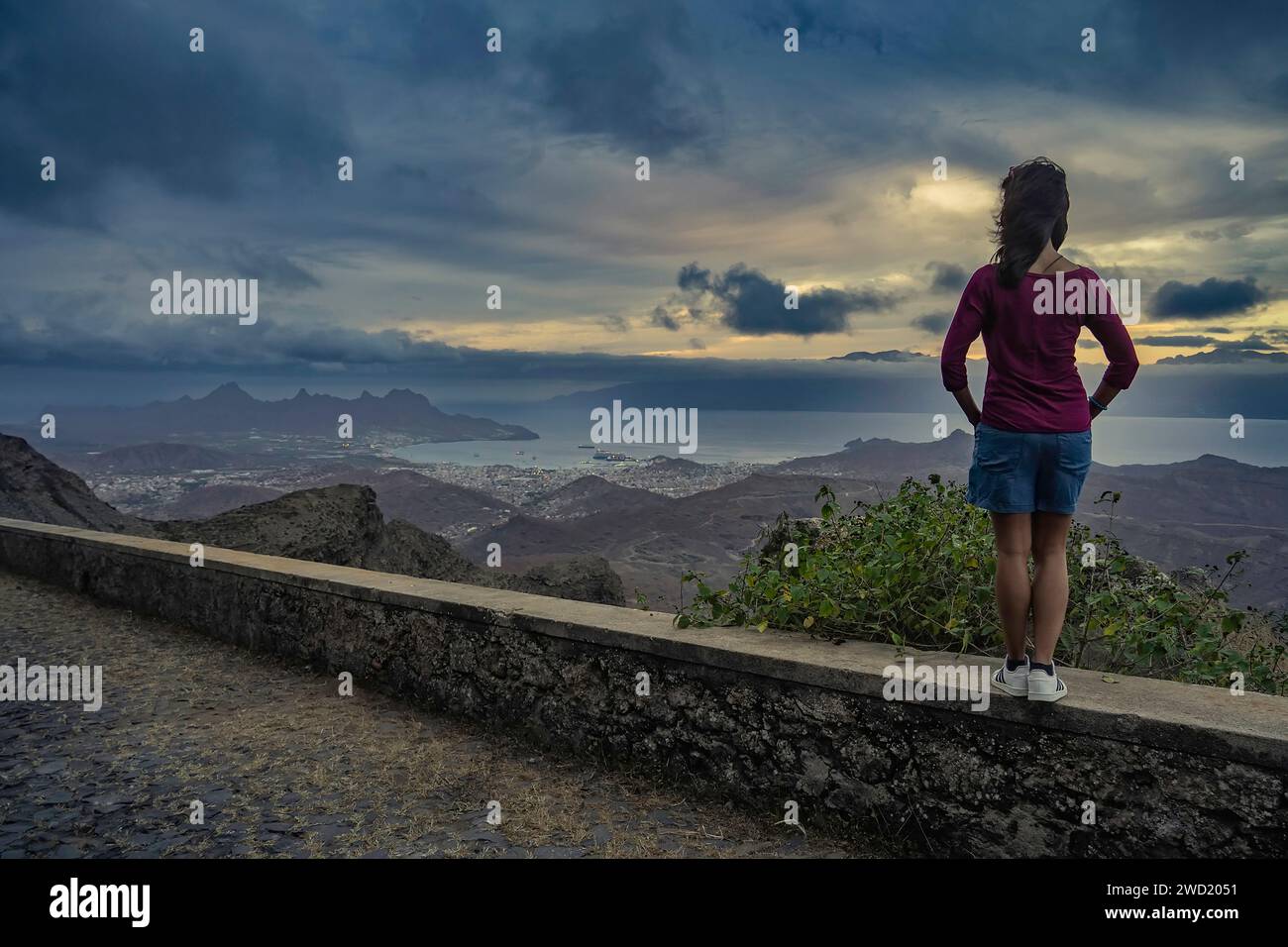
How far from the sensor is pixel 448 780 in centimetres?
360

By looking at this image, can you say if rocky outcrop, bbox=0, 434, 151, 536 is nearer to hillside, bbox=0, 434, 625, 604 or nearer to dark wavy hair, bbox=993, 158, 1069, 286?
hillside, bbox=0, 434, 625, 604

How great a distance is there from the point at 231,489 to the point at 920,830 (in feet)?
73.6

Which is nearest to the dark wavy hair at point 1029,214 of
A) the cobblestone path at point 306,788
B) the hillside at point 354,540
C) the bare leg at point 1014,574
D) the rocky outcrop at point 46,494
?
the bare leg at point 1014,574

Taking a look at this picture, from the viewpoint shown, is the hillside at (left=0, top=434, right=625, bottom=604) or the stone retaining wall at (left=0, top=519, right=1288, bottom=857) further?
the hillside at (left=0, top=434, right=625, bottom=604)

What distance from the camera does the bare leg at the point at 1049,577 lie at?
2787mm

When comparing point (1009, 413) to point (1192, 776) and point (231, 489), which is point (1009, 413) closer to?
point (1192, 776)

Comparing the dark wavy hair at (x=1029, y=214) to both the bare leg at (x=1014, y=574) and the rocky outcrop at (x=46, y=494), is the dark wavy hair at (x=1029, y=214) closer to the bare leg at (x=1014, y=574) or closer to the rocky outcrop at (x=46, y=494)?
the bare leg at (x=1014, y=574)

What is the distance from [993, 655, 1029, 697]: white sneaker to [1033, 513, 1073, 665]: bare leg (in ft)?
0.25

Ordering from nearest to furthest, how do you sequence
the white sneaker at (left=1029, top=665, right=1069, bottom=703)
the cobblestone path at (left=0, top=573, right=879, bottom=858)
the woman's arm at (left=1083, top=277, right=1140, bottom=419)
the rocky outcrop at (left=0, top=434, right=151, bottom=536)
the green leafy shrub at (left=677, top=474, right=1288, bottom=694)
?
1. the white sneaker at (left=1029, top=665, right=1069, bottom=703)
2. the woman's arm at (left=1083, top=277, right=1140, bottom=419)
3. the cobblestone path at (left=0, top=573, right=879, bottom=858)
4. the green leafy shrub at (left=677, top=474, right=1288, bottom=694)
5. the rocky outcrop at (left=0, top=434, right=151, bottom=536)

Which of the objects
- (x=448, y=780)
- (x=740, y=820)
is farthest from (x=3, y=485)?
(x=740, y=820)

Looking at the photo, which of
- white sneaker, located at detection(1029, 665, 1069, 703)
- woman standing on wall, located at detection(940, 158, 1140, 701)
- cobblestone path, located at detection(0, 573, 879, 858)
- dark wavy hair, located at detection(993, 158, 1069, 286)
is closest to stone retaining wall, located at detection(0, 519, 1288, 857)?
white sneaker, located at detection(1029, 665, 1069, 703)

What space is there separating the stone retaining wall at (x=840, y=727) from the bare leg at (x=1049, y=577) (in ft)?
0.76

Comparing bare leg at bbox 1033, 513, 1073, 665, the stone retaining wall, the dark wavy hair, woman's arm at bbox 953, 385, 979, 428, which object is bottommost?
the stone retaining wall

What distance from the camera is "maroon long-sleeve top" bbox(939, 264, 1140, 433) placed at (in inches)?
108
